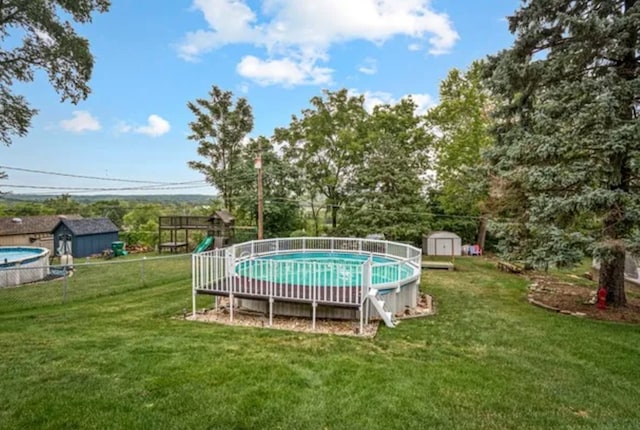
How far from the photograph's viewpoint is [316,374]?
4.70 meters

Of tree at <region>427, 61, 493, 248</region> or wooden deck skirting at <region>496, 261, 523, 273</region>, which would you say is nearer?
wooden deck skirting at <region>496, 261, 523, 273</region>

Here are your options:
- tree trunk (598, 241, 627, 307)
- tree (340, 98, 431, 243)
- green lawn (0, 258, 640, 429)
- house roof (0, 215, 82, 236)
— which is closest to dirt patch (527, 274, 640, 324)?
tree trunk (598, 241, 627, 307)

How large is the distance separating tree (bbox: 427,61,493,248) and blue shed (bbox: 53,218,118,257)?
72.0ft

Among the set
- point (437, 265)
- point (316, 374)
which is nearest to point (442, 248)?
point (437, 265)

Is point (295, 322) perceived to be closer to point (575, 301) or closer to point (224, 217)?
point (575, 301)

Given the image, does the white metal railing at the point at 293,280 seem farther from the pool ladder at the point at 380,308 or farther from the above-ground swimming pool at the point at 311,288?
the pool ladder at the point at 380,308

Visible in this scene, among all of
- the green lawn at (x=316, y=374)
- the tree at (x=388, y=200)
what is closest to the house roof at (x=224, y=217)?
the tree at (x=388, y=200)

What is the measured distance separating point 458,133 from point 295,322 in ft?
56.8

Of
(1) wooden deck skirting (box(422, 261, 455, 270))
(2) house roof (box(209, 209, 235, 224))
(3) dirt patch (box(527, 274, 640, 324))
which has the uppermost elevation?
(2) house roof (box(209, 209, 235, 224))

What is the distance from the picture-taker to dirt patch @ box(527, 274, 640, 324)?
7.67 m

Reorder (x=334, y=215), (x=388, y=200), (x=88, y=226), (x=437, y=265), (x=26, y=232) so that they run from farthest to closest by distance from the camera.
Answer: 1. (x=334, y=215)
2. (x=26, y=232)
3. (x=88, y=226)
4. (x=388, y=200)
5. (x=437, y=265)

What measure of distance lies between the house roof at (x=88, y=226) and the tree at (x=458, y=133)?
21878 mm

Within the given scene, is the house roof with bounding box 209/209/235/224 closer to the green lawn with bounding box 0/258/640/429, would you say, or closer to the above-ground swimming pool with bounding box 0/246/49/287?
the above-ground swimming pool with bounding box 0/246/49/287

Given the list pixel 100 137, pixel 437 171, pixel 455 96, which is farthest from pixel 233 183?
pixel 455 96
